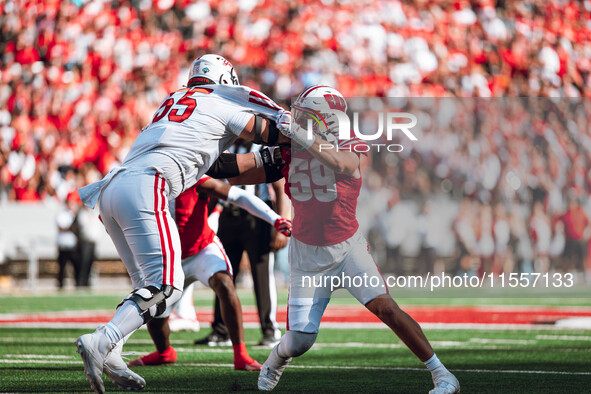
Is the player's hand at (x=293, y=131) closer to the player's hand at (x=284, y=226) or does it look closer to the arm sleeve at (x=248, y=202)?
the player's hand at (x=284, y=226)

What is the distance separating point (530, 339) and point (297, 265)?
3.61 meters

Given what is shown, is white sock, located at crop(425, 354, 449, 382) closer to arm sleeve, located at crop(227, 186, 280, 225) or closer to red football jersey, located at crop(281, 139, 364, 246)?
red football jersey, located at crop(281, 139, 364, 246)

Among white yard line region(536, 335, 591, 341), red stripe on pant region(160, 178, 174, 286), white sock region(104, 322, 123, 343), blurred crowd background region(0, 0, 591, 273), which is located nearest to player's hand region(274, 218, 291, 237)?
red stripe on pant region(160, 178, 174, 286)

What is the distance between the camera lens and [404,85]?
2159 centimetres

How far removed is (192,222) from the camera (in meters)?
5.70

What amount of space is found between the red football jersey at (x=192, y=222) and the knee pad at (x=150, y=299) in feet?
5.14

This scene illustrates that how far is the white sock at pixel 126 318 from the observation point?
385 centimetres

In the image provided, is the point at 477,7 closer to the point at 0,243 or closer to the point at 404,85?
the point at 404,85

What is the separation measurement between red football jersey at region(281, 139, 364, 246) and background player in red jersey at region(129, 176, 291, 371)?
87 cm

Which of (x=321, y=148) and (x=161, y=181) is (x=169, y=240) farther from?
(x=321, y=148)

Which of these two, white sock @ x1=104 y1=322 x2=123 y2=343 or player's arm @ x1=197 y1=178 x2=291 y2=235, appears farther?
player's arm @ x1=197 y1=178 x2=291 y2=235

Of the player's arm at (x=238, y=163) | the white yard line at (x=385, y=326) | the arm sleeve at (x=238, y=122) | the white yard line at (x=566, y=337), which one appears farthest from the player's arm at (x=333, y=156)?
the white yard line at (x=385, y=326)

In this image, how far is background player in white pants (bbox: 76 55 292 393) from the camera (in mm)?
4004

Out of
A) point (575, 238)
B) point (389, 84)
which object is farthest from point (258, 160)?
point (389, 84)
